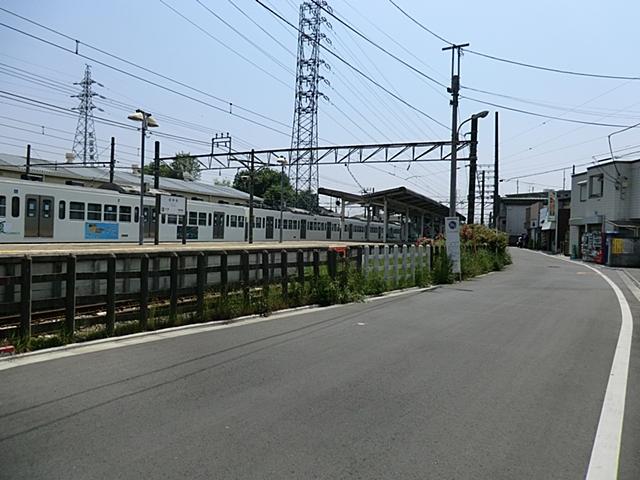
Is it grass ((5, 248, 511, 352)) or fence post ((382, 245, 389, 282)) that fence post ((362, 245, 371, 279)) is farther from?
fence post ((382, 245, 389, 282))

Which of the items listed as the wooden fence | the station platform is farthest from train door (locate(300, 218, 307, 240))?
the wooden fence

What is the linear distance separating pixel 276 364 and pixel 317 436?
2371 mm

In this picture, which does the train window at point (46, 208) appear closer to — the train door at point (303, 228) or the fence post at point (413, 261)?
the fence post at point (413, 261)

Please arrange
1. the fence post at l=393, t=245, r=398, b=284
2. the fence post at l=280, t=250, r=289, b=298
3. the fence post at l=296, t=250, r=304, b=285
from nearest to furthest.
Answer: the fence post at l=280, t=250, r=289, b=298, the fence post at l=296, t=250, r=304, b=285, the fence post at l=393, t=245, r=398, b=284

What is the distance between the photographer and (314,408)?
5098 millimetres

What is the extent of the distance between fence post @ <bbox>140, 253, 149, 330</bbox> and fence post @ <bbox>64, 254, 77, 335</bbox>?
1.12 meters

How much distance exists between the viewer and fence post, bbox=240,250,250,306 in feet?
34.4

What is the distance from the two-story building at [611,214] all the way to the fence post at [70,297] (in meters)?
35.2

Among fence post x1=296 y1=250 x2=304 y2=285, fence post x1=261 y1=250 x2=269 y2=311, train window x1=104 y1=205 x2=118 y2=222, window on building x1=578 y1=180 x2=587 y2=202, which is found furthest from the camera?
window on building x1=578 y1=180 x2=587 y2=202

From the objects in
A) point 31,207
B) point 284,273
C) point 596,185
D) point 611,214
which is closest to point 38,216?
point 31,207

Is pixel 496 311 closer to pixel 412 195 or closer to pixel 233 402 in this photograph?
pixel 233 402

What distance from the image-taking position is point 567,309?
13.1 meters

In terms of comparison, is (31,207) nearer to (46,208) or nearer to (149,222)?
(46,208)

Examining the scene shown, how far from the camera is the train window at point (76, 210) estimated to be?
22.5 metres
